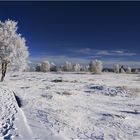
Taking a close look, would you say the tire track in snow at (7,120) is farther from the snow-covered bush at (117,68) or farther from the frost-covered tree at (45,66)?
the snow-covered bush at (117,68)

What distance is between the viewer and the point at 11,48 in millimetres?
44656

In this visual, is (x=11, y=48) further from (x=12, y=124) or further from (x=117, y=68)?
(x=117, y=68)

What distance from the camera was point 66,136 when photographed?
1303 centimetres

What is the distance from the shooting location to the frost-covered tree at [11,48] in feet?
147

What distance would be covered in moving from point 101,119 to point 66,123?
296 centimetres

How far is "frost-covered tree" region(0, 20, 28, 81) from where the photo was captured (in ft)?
147

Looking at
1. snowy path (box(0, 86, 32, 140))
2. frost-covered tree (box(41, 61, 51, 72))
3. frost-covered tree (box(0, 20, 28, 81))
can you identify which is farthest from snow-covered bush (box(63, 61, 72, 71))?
snowy path (box(0, 86, 32, 140))

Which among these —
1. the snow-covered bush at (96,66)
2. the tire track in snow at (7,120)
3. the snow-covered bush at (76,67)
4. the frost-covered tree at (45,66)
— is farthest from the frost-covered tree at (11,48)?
the snow-covered bush at (76,67)

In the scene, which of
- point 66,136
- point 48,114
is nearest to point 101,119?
point 48,114

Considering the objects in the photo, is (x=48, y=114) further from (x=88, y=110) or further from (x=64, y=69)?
(x=64, y=69)

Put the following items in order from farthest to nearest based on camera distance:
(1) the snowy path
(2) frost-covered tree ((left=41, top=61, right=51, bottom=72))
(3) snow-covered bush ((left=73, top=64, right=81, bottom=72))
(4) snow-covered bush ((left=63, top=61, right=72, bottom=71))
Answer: (3) snow-covered bush ((left=73, top=64, right=81, bottom=72)), (4) snow-covered bush ((left=63, top=61, right=72, bottom=71)), (2) frost-covered tree ((left=41, top=61, right=51, bottom=72)), (1) the snowy path

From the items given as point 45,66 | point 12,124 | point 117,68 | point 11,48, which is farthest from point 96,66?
point 12,124

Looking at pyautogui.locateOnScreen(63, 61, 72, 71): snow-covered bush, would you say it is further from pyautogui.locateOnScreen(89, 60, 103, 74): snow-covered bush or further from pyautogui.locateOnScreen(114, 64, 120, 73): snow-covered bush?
pyautogui.locateOnScreen(89, 60, 103, 74): snow-covered bush

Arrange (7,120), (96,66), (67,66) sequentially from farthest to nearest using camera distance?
(67,66) → (96,66) → (7,120)
